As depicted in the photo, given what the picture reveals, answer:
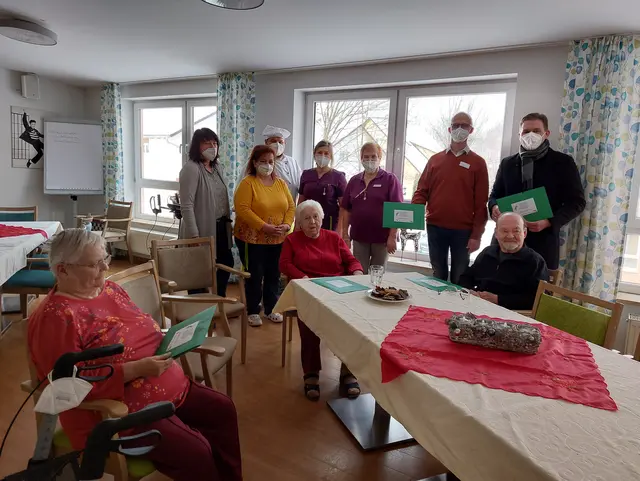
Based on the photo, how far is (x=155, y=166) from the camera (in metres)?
5.97

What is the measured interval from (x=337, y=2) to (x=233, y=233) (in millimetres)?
1849

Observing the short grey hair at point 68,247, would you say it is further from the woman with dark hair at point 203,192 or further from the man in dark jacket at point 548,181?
the man in dark jacket at point 548,181

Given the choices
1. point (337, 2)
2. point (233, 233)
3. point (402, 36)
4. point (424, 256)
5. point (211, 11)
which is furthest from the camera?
point (424, 256)

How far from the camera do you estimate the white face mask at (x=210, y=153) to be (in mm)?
3262

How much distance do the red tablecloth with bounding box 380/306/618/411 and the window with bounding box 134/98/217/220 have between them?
181 inches

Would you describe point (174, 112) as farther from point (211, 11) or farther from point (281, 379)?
point (281, 379)

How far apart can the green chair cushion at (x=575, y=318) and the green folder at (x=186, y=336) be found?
1442 millimetres

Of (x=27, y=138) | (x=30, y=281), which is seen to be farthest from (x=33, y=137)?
(x=30, y=281)

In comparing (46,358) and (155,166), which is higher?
(155,166)

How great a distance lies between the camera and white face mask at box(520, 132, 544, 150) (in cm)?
282

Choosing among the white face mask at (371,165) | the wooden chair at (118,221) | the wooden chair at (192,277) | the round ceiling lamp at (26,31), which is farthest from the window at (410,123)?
the wooden chair at (118,221)

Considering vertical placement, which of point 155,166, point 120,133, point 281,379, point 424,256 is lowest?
point 281,379

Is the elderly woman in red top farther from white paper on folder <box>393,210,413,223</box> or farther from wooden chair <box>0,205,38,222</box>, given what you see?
wooden chair <box>0,205,38,222</box>

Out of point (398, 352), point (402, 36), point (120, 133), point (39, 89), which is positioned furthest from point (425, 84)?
point (39, 89)
